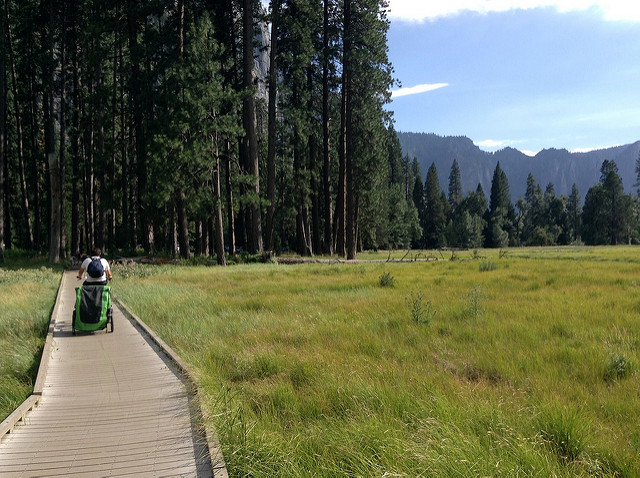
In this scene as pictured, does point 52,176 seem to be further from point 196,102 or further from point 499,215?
point 499,215

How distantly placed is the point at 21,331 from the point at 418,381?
8.41 m

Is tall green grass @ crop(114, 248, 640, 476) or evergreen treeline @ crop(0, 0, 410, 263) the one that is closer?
tall green grass @ crop(114, 248, 640, 476)

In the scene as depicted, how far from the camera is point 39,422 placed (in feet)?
15.9

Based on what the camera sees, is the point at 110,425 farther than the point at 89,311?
No

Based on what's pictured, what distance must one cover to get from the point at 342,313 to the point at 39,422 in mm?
6365

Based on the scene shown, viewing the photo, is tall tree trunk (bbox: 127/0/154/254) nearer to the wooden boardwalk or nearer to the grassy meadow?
the grassy meadow

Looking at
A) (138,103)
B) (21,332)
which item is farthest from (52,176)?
(21,332)

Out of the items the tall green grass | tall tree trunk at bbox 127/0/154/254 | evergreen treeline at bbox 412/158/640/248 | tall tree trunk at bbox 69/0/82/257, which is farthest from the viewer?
evergreen treeline at bbox 412/158/640/248

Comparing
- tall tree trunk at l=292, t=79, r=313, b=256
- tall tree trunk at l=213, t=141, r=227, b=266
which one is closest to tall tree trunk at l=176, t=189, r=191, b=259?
tall tree trunk at l=213, t=141, r=227, b=266

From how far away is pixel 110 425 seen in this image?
15.6 feet

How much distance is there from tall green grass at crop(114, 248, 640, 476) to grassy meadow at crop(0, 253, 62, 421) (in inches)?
84.6

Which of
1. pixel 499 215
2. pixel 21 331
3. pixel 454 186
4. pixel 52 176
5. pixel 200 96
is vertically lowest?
pixel 21 331

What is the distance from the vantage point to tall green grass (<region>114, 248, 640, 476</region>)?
3.69 meters

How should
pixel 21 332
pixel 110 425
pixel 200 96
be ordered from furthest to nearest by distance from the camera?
pixel 200 96, pixel 21 332, pixel 110 425
